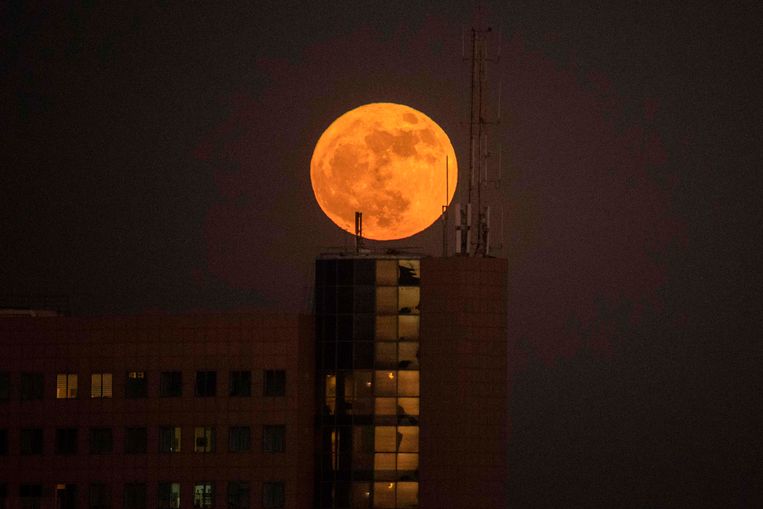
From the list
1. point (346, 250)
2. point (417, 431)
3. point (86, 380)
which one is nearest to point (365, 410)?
point (417, 431)

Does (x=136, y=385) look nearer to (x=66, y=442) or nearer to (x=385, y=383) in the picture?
(x=66, y=442)

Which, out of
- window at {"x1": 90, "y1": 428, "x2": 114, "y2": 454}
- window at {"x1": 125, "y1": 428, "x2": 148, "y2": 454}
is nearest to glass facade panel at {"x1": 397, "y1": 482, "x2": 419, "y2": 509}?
window at {"x1": 125, "y1": 428, "x2": 148, "y2": 454}

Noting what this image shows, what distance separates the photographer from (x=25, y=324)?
109312 millimetres

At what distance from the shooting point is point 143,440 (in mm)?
107938

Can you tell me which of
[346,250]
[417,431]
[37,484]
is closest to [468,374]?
[417,431]

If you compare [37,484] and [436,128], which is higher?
[436,128]

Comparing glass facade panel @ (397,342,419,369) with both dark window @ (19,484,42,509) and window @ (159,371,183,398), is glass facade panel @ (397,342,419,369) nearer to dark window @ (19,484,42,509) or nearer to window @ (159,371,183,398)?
window @ (159,371,183,398)

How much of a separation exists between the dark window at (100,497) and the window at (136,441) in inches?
118

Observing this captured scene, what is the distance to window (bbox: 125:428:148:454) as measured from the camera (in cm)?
10788

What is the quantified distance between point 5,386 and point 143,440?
10583 millimetres

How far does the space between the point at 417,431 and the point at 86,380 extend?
23421 mm

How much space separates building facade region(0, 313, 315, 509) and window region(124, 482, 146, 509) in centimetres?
7

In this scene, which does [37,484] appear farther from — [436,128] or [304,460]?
[436,128]

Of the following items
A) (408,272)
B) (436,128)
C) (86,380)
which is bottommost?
(86,380)
